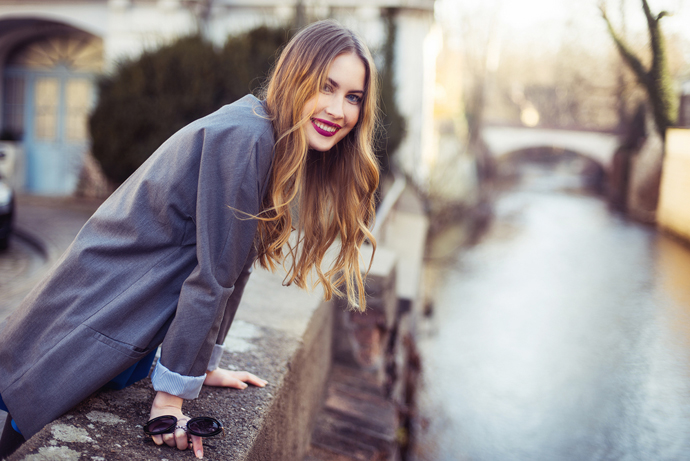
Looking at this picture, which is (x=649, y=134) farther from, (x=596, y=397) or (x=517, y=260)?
(x=517, y=260)

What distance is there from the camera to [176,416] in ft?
4.80

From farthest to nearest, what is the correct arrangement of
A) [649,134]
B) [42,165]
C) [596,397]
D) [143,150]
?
1. [42,165]
2. [143,150]
3. [596,397]
4. [649,134]

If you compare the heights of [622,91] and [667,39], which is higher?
[667,39]

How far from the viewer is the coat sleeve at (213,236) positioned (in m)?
1.36

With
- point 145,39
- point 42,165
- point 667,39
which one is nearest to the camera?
point 667,39

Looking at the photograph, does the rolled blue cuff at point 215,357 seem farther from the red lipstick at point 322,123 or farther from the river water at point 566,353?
the river water at point 566,353

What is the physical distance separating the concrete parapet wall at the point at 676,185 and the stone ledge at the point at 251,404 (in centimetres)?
157

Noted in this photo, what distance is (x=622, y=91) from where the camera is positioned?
2352mm

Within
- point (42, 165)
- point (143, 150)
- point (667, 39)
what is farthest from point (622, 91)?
point (42, 165)

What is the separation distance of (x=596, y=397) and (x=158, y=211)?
3.94 m

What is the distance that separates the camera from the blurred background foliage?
754 cm

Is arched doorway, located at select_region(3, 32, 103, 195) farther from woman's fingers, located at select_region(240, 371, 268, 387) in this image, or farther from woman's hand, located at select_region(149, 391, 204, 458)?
woman's hand, located at select_region(149, 391, 204, 458)

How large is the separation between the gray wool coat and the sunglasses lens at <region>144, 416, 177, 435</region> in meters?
0.13

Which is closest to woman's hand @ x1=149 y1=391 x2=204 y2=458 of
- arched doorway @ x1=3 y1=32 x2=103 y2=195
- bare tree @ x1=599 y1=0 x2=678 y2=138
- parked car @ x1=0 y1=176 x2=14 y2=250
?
bare tree @ x1=599 y1=0 x2=678 y2=138
